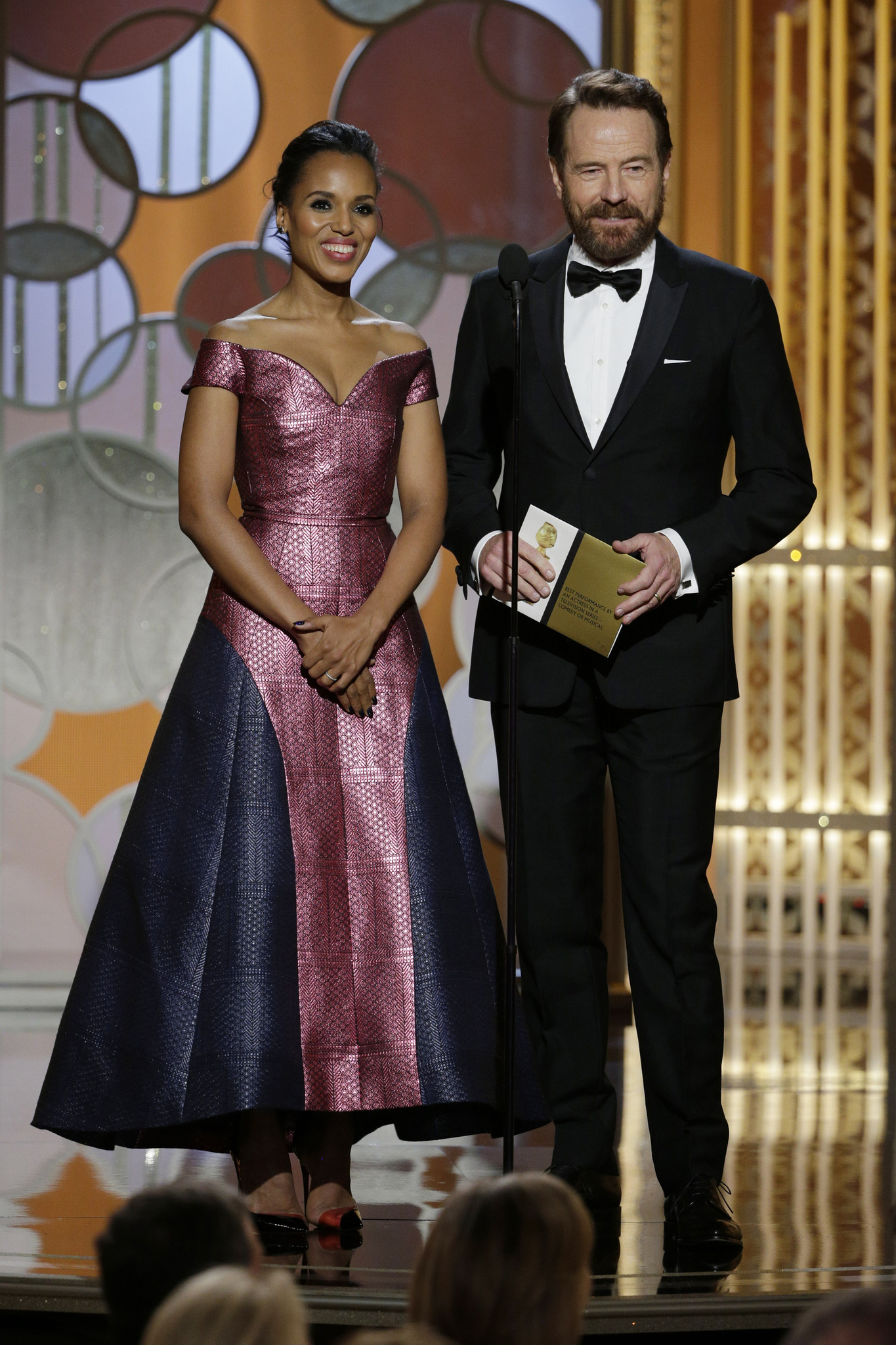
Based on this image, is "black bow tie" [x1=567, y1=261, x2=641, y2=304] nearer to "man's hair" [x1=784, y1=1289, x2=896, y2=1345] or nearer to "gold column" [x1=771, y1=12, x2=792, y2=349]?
"man's hair" [x1=784, y1=1289, x2=896, y2=1345]

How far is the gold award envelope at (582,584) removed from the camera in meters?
2.53

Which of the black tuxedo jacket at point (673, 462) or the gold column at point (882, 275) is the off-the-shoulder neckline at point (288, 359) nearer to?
the black tuxedo jacket at point (673, 462)

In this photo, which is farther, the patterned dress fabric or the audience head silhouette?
the patterned dress fabric

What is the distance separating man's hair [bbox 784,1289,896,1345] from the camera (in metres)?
1.19

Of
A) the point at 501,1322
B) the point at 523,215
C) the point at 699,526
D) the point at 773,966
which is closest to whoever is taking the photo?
the point at 501,1322

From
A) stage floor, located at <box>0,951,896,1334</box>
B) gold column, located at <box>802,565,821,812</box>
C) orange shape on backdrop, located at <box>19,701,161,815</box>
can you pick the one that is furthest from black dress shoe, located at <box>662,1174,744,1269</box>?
gold column, located at <box>802,565,821,812</box>

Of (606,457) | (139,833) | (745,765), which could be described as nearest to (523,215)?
(745,765)

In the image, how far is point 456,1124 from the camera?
254 centimetres

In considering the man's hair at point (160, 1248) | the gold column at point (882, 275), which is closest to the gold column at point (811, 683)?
the gold column at point (882, 275)

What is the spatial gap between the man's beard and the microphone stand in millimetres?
182

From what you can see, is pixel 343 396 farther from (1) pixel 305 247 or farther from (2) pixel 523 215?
(2) pixel 523 215

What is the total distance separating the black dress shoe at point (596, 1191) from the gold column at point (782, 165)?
4.12 m

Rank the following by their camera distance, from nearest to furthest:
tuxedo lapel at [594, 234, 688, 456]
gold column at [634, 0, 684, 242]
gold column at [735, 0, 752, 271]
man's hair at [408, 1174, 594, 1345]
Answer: man's hair at [408, 1174, 594, 1345], tuxedo lapel at [594, 234, 688, 456], gold column at [634, 0, 684, 242], gold column at [735, 0, 752, 271]

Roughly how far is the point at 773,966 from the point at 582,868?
337 centimetres
